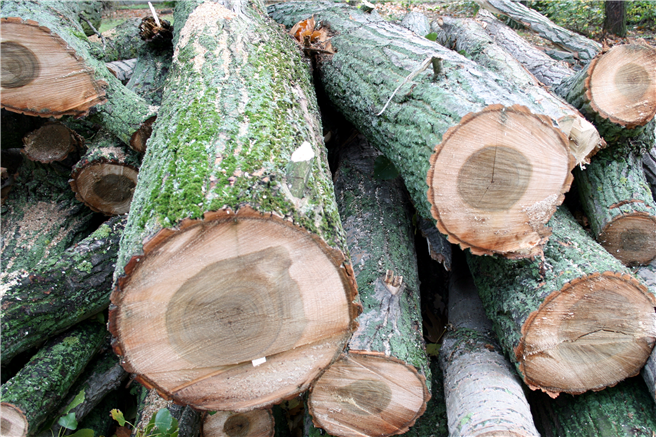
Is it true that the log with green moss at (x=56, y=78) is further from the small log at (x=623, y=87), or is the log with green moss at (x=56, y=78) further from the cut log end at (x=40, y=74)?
the small log at (x=623, y=87)

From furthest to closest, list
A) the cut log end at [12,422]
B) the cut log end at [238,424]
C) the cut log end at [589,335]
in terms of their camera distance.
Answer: the cut log end at [238,424] < the cut log end at [12,422] < the cut log end at [589,335]

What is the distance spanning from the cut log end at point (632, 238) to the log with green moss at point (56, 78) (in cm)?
291

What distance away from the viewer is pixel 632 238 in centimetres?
231

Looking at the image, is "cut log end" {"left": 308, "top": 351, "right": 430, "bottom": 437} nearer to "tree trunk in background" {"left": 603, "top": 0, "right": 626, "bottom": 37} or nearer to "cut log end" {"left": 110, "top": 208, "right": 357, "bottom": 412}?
"cut log end" {"left": 110, "top": 208, "right": 357, "bottom": 412}

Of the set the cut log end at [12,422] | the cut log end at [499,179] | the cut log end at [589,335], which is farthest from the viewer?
the cut log end at [12,422]

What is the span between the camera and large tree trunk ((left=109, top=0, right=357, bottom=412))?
122cm

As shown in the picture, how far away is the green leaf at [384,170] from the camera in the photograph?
2490 millimetres

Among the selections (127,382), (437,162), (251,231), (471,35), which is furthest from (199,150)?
(471,35)

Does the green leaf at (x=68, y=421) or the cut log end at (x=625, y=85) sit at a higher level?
the cut log end at (x=625, y=85)

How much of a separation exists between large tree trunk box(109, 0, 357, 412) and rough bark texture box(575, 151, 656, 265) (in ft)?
5.83

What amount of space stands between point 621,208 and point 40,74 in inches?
136

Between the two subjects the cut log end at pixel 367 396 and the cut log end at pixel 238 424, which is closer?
the cut log end at pixel 367 396

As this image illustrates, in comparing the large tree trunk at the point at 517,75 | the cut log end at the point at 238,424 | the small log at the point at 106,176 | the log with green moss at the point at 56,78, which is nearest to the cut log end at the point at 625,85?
the large tree trunk at the point at 517,75

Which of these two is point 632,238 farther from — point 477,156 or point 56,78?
point 56,78
